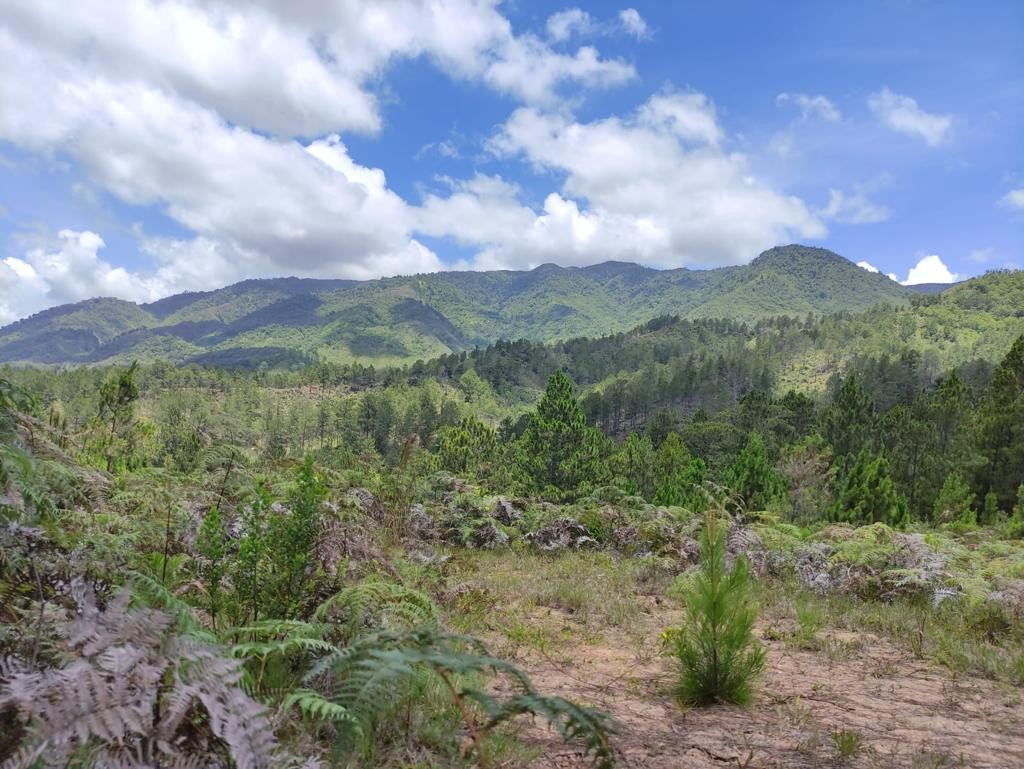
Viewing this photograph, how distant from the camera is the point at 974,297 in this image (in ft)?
601

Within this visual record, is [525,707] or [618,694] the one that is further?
[618,694]

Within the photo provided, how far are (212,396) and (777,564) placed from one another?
543 feet

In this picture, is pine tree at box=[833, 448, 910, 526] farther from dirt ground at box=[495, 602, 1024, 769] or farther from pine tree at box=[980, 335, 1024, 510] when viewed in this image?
dirt ground at box=[495, 602, 1024, 769]

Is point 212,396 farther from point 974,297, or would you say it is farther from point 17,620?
point 974,297

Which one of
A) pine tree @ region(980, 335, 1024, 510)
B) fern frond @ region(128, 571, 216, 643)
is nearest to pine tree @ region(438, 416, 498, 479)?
pine tree @ region(980, 335, 1024, 510)

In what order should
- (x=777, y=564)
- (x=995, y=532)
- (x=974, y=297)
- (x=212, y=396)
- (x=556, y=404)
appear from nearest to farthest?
(x=777, y=564)
(x=995, y=532)
(x=556, y=404)
(x=212, y=396)
(x=974, y=297)

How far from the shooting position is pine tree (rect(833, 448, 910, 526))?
58.6ft

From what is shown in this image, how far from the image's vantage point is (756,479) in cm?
2177

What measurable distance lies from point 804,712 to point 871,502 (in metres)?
17.6

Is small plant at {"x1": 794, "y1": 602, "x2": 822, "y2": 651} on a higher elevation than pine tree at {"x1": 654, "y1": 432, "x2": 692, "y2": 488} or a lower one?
higher

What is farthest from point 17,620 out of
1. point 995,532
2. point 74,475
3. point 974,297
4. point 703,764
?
point 974,297

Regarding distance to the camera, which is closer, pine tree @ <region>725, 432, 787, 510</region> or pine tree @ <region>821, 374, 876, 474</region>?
pine tree @ <region>725, 432, 787, 510</region>

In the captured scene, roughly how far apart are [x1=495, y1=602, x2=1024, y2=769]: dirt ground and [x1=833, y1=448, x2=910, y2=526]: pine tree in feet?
48.3

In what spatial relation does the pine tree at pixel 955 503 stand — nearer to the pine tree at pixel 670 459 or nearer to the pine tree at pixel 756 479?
the pine tree at pixel 756 479
